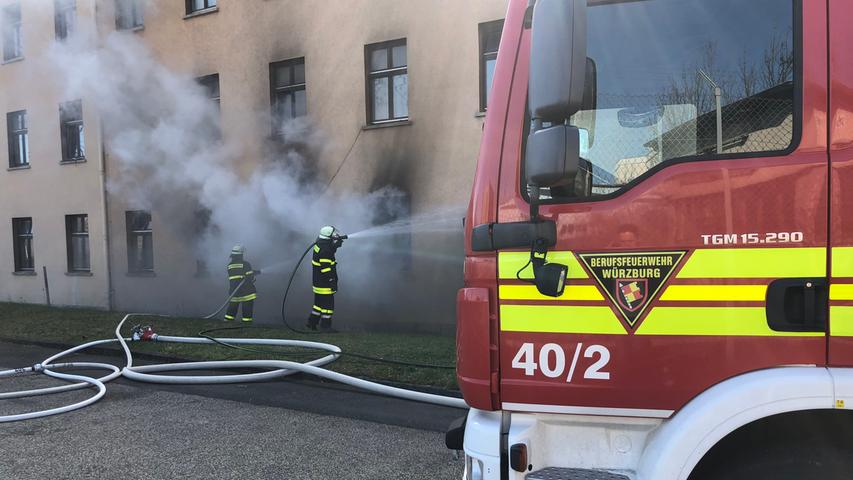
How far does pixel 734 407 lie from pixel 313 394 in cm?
448

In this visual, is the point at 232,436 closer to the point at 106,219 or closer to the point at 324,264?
the point at 324,264

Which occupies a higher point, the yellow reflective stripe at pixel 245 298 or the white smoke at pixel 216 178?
the white smoke at pixel 216 178

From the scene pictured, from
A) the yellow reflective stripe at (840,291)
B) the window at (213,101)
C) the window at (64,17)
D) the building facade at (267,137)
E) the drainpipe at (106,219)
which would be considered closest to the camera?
the yellow reflective stripe at (840,291)

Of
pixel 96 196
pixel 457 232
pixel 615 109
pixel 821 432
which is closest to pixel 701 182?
pixel 615 109

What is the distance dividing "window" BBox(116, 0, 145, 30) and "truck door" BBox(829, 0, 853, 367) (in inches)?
581

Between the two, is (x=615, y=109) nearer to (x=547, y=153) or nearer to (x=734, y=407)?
(x=547, y=153)

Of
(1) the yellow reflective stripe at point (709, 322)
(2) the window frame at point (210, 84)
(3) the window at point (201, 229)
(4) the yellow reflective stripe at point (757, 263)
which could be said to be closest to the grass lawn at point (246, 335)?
(3) the window at point (201, 229)

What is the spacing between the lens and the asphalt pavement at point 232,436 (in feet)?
12.1

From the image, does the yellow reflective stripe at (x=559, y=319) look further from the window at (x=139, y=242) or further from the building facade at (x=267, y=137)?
the window at (x=139, y=242)

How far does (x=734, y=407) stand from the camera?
1632 millimetres

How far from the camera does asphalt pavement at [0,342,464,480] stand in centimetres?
368

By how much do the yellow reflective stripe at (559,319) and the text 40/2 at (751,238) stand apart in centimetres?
37

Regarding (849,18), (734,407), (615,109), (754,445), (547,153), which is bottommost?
(754,445)

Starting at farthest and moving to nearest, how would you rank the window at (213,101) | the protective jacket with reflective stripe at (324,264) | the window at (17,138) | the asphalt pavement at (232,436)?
the window at (17,138) < the window at (213,101) < the protective jacket with reflective stripe at (324,264) < the asphalt pavement at (232,436)
